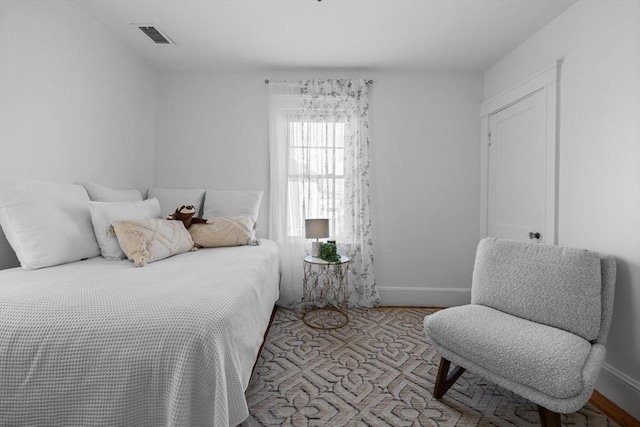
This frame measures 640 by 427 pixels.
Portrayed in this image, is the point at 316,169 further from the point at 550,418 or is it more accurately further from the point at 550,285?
the point at 550,418

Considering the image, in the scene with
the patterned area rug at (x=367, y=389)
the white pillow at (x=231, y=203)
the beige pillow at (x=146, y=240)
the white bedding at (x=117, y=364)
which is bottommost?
the patterned area rug at (x=367, y=389)

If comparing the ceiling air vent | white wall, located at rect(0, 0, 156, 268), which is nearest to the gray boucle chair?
white wall, located at rect(0, 0, 156, 268)

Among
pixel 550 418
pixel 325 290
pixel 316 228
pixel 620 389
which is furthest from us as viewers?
pixel 325 290

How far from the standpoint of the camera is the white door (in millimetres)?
2424

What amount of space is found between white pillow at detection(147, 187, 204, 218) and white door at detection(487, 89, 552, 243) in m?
2.96

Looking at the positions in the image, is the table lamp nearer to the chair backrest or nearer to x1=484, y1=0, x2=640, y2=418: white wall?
the chair backrest

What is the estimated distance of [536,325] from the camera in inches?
64.0

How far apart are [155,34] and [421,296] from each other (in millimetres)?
3590

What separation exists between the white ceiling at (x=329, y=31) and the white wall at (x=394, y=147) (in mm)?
222

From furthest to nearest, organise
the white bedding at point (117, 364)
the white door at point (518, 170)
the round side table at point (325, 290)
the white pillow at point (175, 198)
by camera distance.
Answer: the round side table at point (325, 290), the white pillow at point (175, 198), the white door at point (518, 170), the white bedding at point (117, 364)

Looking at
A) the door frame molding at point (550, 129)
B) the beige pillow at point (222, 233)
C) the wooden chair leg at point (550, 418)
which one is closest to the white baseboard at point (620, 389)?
the wooden chair leg at point (550, 418)

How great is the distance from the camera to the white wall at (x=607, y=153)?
1687 millimetres

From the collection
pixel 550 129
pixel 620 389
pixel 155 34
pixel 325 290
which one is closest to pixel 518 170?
pixel 550 129

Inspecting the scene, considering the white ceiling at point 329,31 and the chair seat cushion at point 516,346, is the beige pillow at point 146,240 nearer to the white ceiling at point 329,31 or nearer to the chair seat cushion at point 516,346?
the white ceiling at point 329,31
